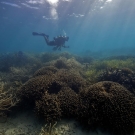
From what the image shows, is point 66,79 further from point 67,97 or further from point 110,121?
point 110,121

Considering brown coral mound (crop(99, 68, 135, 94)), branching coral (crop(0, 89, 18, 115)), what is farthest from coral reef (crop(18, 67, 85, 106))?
brown coral mound (crop(99, 68, 135, 94))

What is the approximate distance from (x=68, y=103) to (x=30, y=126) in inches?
71.9

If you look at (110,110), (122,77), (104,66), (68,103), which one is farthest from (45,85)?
(104,66)

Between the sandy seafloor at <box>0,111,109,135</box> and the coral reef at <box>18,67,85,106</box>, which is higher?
the coral reef at <box>18,67,85,106</box>

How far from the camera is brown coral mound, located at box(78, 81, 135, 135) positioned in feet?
15.7

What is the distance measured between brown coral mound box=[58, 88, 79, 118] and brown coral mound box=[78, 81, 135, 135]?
0.39 meters

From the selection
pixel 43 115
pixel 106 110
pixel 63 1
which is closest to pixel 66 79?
pixel 43 115

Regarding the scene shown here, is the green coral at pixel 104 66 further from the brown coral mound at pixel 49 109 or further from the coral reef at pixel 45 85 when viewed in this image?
the brown coral mound at pixel 49 109

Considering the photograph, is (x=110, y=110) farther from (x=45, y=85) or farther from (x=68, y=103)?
(x=45, y=85)

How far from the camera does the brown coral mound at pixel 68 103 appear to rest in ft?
19.0

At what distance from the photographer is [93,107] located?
5250mm

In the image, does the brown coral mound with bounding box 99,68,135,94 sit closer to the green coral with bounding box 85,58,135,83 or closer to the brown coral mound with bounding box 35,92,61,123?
the green coral with bounding box 85,58,135,83

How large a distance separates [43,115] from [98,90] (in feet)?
8.32

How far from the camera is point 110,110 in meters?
5.06
